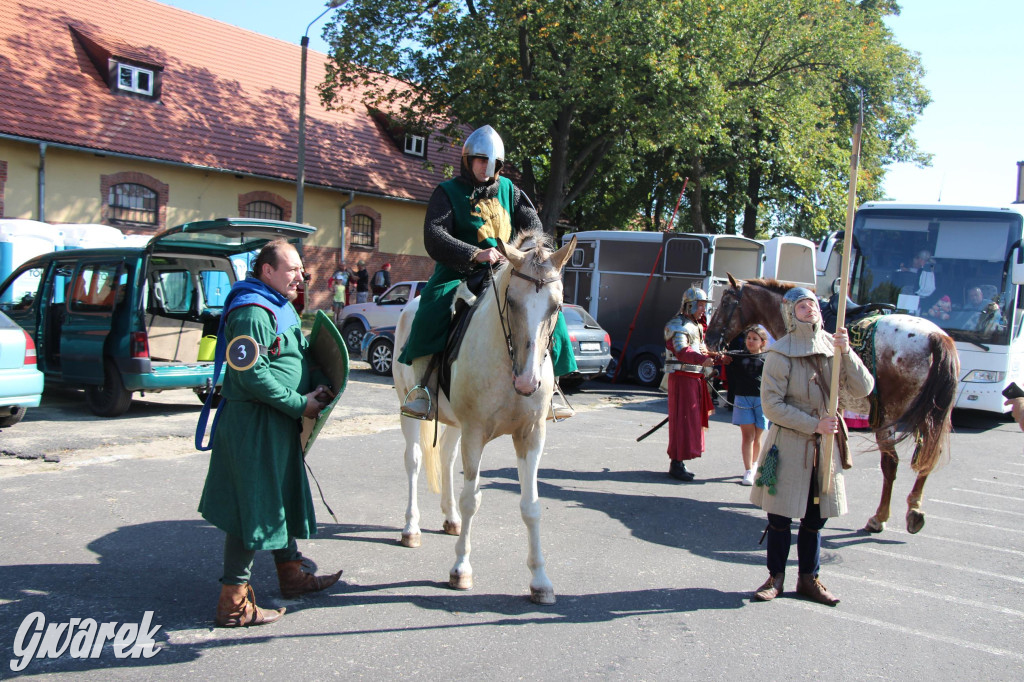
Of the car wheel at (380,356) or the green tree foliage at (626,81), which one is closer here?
the car wheel at (380,356)

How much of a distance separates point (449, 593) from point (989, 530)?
5012 mm

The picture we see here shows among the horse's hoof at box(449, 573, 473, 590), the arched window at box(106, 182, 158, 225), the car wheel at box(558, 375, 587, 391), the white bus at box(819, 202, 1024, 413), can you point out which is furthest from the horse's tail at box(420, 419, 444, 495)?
the arched window at box(106, 182, 158, 225)

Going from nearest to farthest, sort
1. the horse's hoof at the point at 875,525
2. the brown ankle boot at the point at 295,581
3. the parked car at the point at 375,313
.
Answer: the brown ankle boot at the point at 295,581 → the horse's hoof at the point at 875,525 → the parked car at the point at 375,313

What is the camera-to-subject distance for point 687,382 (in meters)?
8.41

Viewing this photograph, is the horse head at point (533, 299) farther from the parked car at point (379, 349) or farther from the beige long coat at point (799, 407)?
the parked car at point (379, 349)

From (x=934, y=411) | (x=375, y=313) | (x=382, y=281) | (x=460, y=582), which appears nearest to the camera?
(x=460, y=582)

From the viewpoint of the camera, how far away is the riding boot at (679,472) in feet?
27.1

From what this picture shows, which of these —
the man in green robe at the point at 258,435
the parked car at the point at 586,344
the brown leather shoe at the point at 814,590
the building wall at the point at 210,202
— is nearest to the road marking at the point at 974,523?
the brown leather shoe at the point at 814,590

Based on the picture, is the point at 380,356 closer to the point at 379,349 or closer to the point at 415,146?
the point at 379,349

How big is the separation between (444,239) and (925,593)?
3.91m

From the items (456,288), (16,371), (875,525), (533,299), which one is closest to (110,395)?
(16,371)

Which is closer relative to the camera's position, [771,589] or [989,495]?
[771,589]

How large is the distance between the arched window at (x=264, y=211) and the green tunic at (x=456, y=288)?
2103cm

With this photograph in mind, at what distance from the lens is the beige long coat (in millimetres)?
4699
